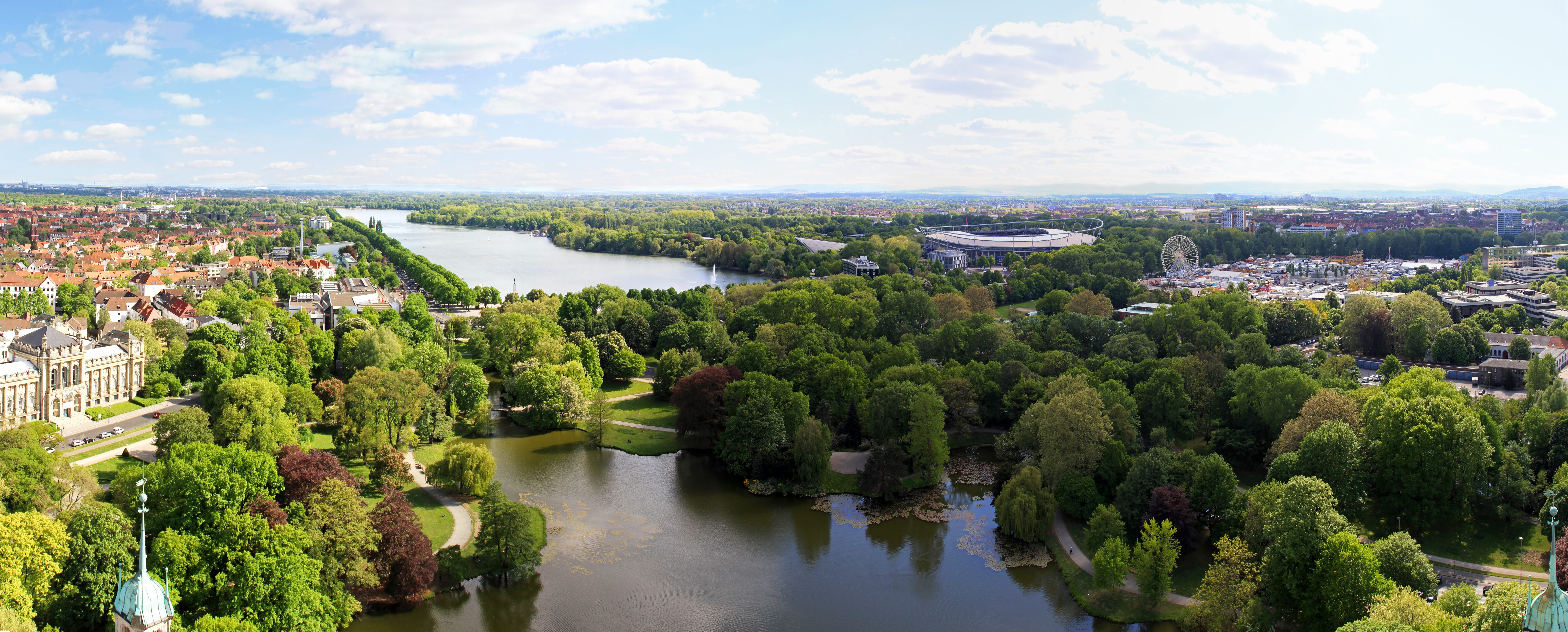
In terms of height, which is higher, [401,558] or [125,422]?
[125,422]

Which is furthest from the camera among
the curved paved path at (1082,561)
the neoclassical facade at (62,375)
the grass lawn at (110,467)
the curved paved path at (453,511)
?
the neoclassical facade at (62,375)

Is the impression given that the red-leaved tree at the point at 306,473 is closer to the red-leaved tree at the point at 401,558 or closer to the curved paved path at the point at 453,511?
the red-leaved tree at the point at 401,558

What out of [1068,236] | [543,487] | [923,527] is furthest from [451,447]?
[1068,236]

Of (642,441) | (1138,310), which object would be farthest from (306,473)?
(1138,310)

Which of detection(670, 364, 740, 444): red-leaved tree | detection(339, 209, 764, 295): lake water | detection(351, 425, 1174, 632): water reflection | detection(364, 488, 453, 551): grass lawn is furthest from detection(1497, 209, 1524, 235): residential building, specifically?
detection(364, 488, 453, 551): grass lawn

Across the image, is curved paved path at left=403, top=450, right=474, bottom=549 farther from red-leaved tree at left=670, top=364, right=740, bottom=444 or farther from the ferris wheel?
the ferris wheel

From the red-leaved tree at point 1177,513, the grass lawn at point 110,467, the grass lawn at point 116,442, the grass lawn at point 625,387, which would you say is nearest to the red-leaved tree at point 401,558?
the grass lawn at point 110,467

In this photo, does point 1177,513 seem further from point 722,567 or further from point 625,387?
point 625,387
